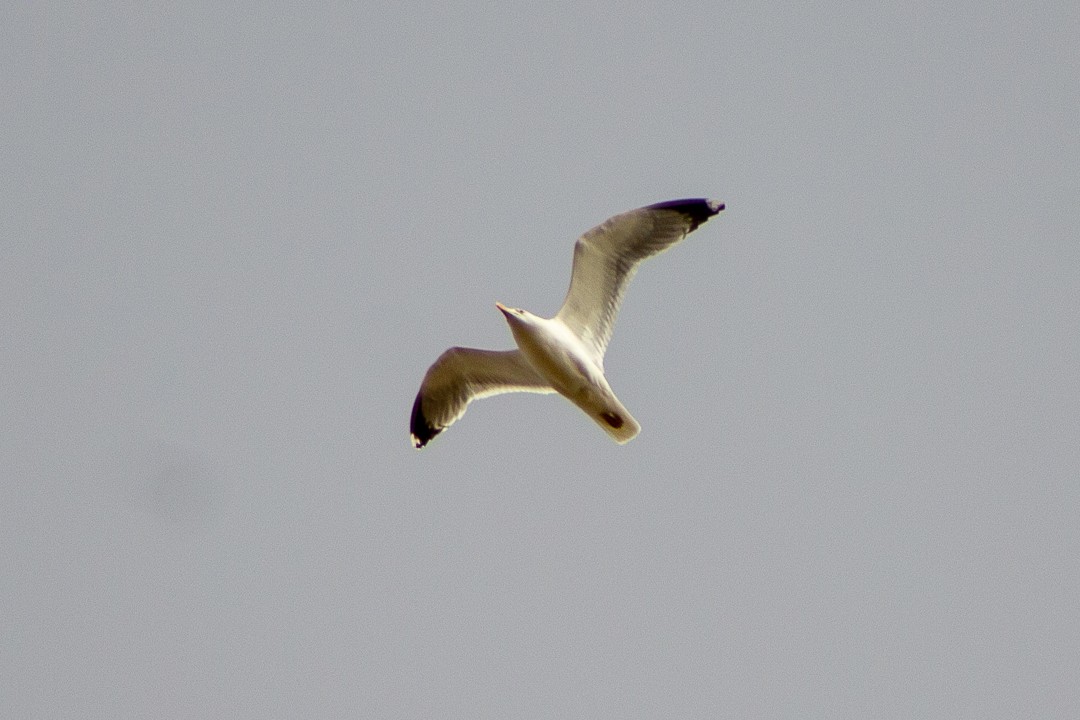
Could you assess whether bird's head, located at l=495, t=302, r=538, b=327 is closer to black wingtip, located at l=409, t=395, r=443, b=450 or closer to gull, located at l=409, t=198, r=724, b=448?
gull, located at l=409, t=198, r=724, b=448

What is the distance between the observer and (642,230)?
43.4 ft

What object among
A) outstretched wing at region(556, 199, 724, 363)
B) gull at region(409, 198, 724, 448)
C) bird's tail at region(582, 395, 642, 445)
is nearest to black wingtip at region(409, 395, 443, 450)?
gull at region(409, 198, 724, 448)

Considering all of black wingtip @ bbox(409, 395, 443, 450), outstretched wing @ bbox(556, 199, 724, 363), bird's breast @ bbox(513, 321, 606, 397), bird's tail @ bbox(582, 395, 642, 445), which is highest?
outstretched wing @ bbox(556, 199, 724, 363)

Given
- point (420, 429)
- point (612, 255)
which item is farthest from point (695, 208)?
point (420, 429)

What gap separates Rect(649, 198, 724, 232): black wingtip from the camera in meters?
13.1

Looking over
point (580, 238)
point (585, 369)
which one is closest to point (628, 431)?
point (585, 369)

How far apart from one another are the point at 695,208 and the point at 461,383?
2937mm

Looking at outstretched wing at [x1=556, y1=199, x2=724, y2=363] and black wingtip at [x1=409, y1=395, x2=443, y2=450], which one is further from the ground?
outstretched wing at [x1=556, y1=199, x2=724, y2=363]

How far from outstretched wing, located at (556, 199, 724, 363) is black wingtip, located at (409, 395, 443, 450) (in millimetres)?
Answer: 2095

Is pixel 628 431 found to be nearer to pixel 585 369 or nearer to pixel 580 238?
pixel 585 369

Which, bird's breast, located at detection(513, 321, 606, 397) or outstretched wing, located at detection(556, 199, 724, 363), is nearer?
bird's breast, located at detection(513, 321, 606, 397)

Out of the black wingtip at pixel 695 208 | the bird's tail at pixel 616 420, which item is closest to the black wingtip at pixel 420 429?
the bird's tail at pixel 616 420

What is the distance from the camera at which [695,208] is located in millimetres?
13141

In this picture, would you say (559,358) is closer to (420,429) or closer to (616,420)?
(616,420)
